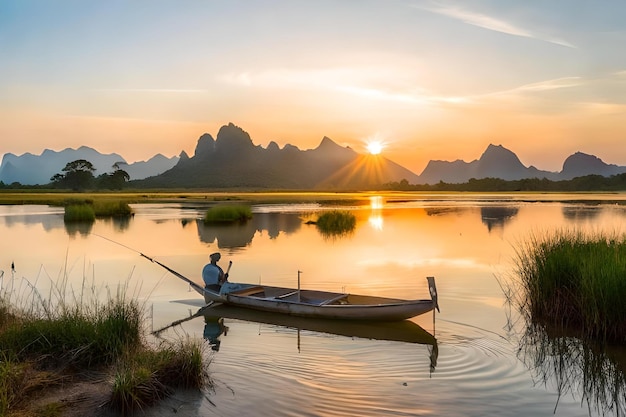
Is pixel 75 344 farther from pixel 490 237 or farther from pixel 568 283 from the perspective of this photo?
pixel 490 237

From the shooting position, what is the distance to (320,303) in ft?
46.2

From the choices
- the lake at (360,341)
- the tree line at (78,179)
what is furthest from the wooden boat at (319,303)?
the tree line at (78,179)

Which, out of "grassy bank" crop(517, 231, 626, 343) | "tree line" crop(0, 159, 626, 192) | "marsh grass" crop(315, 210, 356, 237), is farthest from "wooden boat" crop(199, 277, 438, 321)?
"tree line" crop(0, 159, 626, 192)

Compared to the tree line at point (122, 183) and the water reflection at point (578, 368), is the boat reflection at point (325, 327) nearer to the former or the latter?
the water reflection at point (578, 368)

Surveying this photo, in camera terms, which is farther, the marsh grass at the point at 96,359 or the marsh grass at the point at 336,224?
the marsh grass at the point at 336,224

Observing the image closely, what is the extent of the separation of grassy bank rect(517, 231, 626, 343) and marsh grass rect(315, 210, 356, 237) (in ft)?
75.4

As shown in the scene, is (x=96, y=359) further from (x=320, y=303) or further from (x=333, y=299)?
(x=333, y=299)

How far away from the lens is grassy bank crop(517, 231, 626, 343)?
1110 cm

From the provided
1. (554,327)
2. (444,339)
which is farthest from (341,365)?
(554,327)

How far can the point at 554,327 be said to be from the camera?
41.8 ft

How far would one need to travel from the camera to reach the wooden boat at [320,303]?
1264cm

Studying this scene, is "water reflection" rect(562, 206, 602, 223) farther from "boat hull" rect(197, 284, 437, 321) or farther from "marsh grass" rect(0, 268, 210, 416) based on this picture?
"marsh grass" rect(0, 268, 210, 416)

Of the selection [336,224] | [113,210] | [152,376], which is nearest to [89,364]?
[152,376]

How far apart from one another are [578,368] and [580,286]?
2.57m
